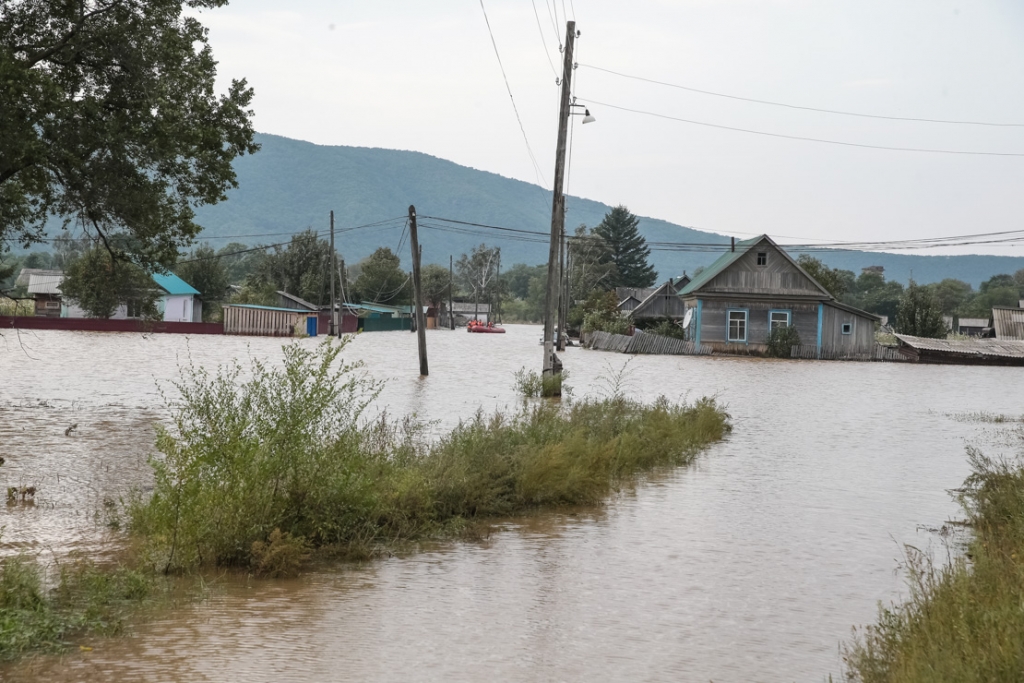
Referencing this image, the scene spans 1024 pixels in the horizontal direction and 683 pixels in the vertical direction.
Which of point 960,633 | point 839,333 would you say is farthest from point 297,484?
point 839,333

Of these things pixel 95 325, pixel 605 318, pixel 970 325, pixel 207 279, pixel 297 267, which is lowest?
pixel 95 325

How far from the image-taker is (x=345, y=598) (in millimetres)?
8359

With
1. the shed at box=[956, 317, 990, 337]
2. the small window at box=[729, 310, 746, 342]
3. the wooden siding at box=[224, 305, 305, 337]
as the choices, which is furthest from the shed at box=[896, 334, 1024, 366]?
the shed at box=[956, 317, 990, 337]

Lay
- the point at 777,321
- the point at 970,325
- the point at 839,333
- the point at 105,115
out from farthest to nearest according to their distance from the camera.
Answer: the point at 970,325, the point at 839,333, the point at 777,321, the point at 105,115

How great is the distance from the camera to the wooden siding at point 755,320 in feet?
188

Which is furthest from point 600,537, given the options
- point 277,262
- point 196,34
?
point 277,262

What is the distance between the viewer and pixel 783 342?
56.4m

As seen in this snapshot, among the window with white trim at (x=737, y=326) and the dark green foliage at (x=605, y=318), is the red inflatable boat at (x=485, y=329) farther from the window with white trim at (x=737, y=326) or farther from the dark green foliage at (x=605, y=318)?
the window with white trim at (x=737, y=326)

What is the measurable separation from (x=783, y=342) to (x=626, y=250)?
66.1 metres

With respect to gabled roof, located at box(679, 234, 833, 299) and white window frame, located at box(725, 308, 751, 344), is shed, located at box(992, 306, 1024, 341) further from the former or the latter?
white window frame, located at box(725, 308, 751, 344)

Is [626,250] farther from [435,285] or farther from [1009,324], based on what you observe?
[1009,324]

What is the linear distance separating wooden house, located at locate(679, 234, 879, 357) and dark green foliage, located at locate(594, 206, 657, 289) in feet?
201

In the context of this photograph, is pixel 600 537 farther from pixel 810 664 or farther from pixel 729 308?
pixel 729 308

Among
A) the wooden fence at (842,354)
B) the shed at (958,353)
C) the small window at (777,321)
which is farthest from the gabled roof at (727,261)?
the shed at (958,353)
